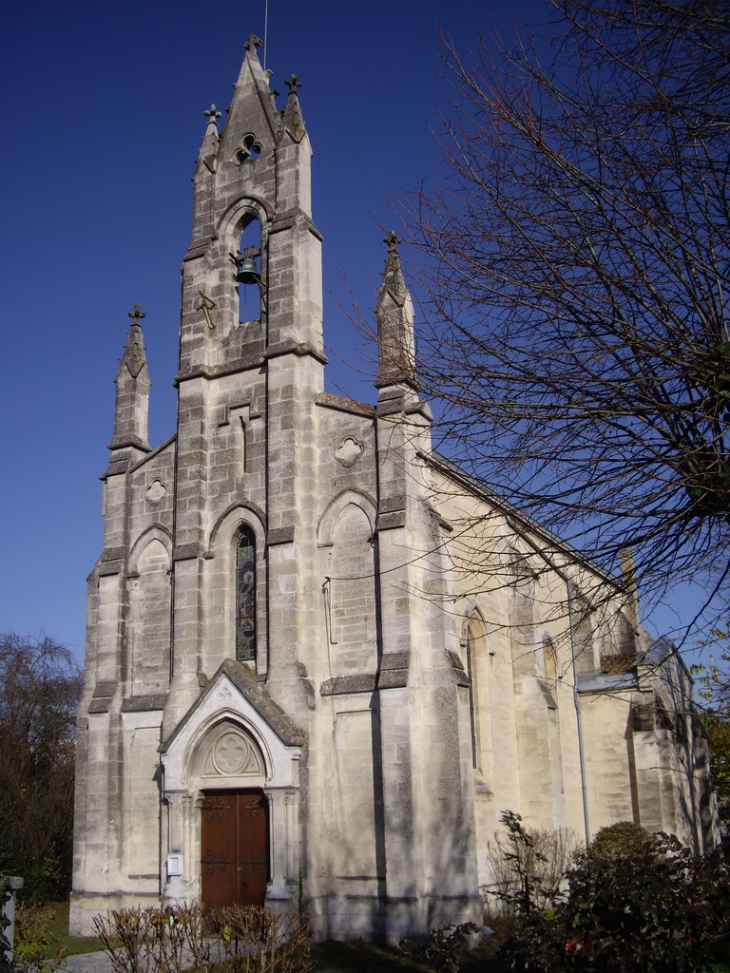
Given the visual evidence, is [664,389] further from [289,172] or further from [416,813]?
[289,172]

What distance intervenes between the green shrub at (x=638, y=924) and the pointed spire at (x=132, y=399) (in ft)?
49.1

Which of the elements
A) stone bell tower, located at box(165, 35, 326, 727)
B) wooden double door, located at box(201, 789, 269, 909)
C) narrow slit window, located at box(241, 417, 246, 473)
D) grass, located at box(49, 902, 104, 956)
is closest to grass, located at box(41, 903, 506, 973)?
grass, located at box(49, 902, 104, 956)

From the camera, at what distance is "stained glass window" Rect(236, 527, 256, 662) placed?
18.6m

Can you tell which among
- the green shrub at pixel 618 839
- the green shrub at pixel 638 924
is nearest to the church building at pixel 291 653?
the green shrub at pixel 618 839

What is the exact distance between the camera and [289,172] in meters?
20.7

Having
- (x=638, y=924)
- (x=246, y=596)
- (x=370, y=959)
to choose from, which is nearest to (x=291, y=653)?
(x=246, y=596)

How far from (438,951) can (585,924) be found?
562 cm

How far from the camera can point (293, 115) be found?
20.9 metres

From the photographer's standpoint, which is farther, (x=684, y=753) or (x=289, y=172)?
(x=684, y=753)

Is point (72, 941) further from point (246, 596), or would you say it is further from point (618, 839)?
point (618, 839)

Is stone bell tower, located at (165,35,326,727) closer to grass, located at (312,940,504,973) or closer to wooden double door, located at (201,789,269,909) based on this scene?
wooden double door, located at (201,789,269,909)

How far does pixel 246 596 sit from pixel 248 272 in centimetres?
680

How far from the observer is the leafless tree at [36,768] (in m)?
24.4

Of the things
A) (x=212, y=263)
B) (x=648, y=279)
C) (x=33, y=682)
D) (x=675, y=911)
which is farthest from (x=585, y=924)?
(x=33, y=682)
